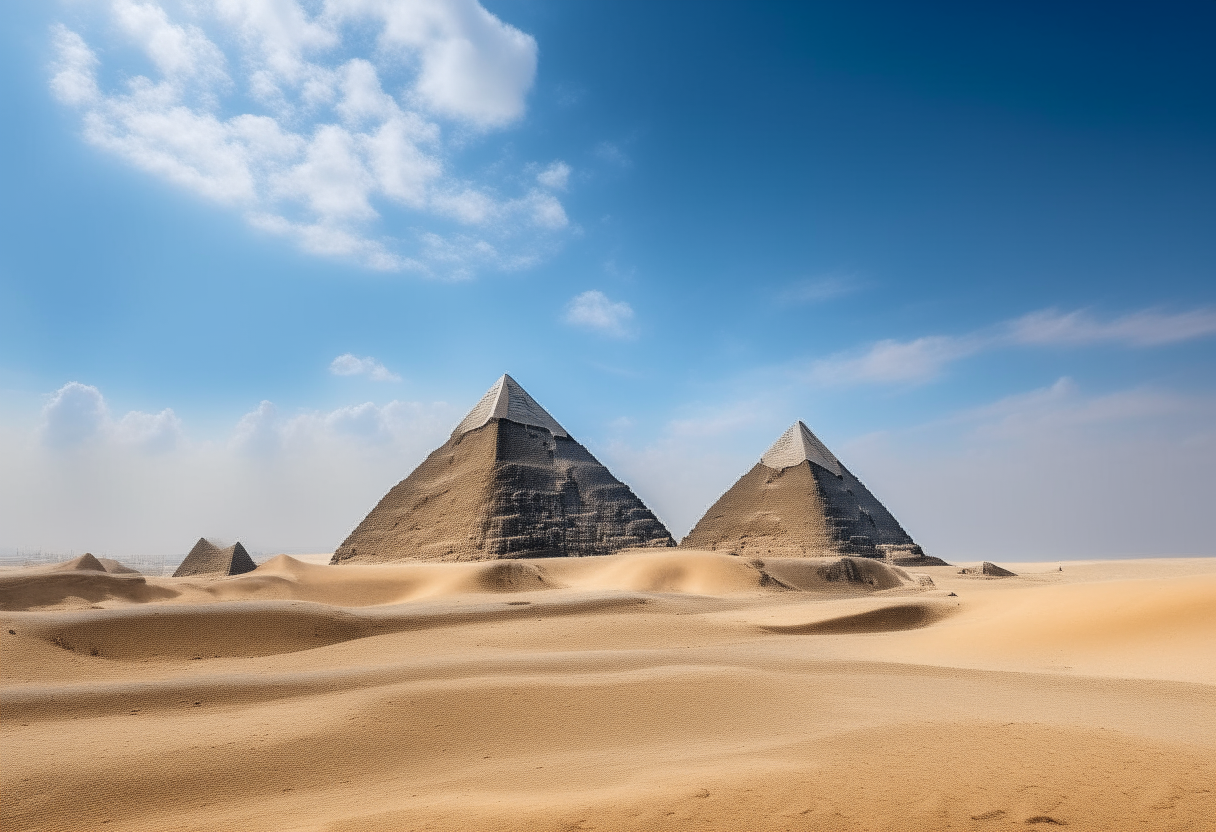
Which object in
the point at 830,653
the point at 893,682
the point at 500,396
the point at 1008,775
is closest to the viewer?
the point at 1008,775

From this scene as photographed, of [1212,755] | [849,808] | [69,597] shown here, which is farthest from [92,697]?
[69,597]

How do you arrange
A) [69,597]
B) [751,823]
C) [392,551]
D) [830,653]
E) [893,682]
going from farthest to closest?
[392,551] → [69,597] → [830,653] → [893,682] → [751,823]

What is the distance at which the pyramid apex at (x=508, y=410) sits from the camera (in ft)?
131

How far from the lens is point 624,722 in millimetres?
6223

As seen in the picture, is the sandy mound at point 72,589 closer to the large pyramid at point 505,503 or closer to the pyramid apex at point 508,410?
the large pyramid at point 505,503

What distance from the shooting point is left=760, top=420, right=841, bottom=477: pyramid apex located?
42281mm

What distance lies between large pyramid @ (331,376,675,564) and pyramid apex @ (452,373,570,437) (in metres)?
0.08

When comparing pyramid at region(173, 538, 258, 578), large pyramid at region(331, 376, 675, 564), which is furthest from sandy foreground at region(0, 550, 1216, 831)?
pyramid at region(173, 538, 258, 578)

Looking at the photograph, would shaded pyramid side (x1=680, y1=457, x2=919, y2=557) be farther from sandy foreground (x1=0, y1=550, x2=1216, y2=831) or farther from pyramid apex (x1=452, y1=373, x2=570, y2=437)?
sandy foreground (x1=0, y1=550, x2=1216, y2=831)

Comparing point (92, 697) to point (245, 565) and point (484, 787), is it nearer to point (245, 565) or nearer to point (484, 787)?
point (484, 787)

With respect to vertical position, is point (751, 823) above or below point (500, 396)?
below

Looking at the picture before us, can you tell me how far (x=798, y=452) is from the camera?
4253cm

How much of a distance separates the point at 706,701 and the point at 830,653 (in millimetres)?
5272

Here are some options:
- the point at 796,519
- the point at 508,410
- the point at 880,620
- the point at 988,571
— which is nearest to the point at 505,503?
the point at 508,410
